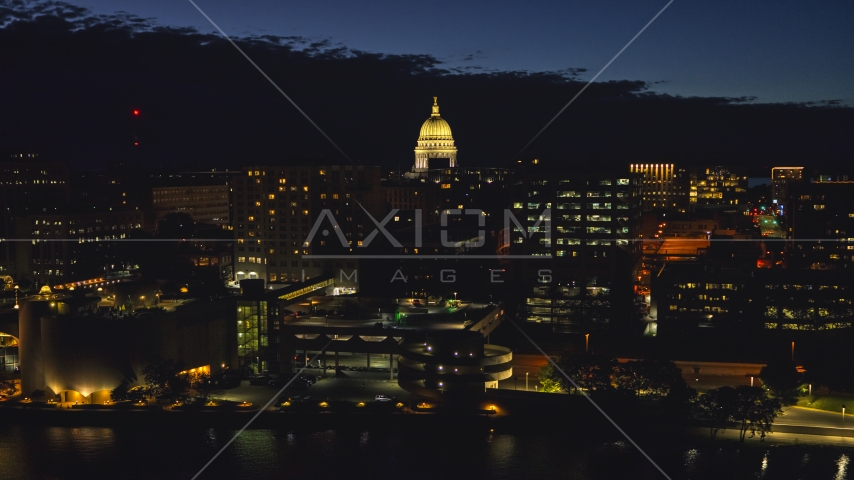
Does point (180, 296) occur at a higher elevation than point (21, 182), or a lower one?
lower

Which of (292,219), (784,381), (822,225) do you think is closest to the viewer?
(784,381)

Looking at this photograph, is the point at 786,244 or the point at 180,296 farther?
the point at 786,244

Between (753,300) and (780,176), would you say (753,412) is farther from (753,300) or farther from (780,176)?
(780,176)

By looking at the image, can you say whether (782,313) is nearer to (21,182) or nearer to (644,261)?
(644,261)

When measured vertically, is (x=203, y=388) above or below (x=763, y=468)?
above

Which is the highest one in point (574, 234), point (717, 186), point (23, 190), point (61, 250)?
point (717, 186)

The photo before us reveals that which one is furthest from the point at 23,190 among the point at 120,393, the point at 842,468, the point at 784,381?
the point at 842,468

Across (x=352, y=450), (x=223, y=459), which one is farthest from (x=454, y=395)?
(x=223, y=459)
